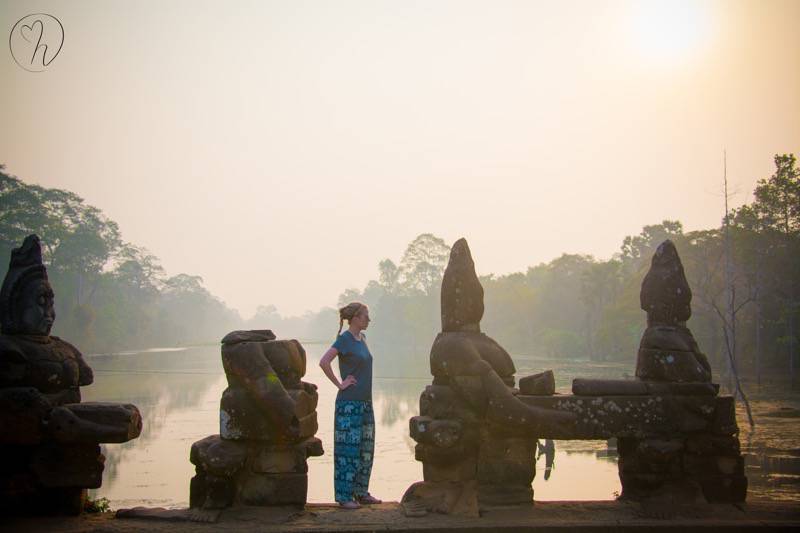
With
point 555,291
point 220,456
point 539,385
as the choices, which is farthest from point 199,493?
point 555,291

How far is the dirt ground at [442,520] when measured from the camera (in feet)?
18.6

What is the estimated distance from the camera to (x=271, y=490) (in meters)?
6.12

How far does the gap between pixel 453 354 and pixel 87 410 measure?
A: 10.1 ft

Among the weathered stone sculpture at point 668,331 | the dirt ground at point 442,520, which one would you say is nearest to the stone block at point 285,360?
the dirt ground at point 442,520

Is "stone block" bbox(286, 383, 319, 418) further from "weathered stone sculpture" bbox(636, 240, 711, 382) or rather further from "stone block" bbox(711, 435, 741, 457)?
"stone block" bbox(711, 435, 741, 457)

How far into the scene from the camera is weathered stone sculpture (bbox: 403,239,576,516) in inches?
249

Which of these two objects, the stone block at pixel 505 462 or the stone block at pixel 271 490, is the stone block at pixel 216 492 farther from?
the stone block at pixel 505 462

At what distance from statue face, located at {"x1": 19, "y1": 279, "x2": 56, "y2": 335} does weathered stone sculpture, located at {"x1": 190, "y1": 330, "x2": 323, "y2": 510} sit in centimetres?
151

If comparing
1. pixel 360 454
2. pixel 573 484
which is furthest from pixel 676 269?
pixel 573 484

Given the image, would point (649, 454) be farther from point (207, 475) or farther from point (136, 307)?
point (136, 307)

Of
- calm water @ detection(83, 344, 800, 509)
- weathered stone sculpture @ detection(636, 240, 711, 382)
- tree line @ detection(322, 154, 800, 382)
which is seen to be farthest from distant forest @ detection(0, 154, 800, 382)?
weathered stone sculpture @ detection(636, 240, 711, 382)

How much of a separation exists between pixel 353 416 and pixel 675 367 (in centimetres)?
296

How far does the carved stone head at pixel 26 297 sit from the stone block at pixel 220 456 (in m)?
1.65

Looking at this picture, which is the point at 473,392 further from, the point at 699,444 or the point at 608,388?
the point at 699,444
